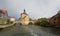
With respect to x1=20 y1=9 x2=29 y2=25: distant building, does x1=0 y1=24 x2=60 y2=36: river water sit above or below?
below

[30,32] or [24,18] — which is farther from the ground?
[24,18]

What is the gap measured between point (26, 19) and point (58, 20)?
61503 millimetres

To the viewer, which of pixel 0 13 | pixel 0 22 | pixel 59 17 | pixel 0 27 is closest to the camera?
pixel 0 27

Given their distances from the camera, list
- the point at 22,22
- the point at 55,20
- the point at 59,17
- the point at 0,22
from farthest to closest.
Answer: the point at 22,22, the point at 55,20, the point at 59,17, the point at 0,22

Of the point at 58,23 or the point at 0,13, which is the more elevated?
the point at 0,13

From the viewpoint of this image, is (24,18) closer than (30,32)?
No

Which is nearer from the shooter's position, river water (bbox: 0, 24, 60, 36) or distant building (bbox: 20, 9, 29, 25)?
river water (bbox: 0, 24, 60, 36)

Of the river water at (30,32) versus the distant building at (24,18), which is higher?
the distant building at (24,18)

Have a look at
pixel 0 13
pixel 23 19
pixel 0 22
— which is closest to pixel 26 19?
pixel 23 19

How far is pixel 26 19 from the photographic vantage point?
389 feet

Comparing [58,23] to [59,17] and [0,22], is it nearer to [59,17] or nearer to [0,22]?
[59,17]

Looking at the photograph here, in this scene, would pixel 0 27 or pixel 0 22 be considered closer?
pixel 0 27

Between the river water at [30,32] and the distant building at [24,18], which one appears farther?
the distant building at [24,18]

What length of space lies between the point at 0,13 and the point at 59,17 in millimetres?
25678
